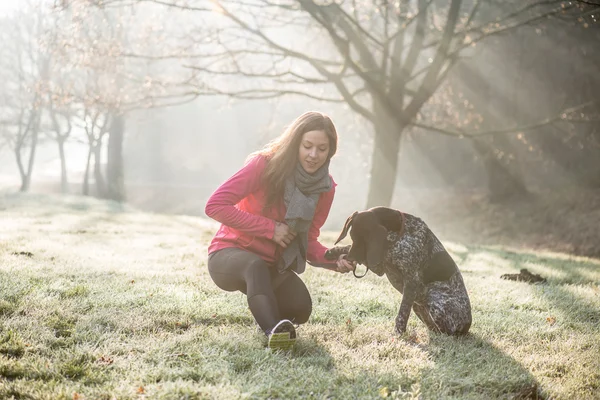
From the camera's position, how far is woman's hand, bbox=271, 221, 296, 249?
3973mm

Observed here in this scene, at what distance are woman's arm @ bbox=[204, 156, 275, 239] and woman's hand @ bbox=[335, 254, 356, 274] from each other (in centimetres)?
65

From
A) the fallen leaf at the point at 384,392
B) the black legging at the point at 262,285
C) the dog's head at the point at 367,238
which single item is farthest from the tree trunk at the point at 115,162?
the fallen leaf at the point at 384,392

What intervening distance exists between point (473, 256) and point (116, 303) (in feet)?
25.1

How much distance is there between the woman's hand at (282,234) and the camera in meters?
3.97

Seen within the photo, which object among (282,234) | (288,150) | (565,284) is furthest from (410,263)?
(565,284)

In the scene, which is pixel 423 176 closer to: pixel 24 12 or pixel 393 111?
pixel 393 111

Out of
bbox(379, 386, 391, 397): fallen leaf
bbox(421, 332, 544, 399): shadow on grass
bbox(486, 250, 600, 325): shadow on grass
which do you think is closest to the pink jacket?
bbox(421, 332, 544, 399): shadow on grass

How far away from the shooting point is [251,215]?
3.97 meters

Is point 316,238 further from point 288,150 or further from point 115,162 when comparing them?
point 115,162

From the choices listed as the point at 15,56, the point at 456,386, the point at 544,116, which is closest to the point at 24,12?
the point at 15,56

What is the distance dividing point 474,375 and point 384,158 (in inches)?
409

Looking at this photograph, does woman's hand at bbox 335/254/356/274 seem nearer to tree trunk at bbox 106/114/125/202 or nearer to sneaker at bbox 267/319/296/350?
sneaker at bbox 267/319/296/350

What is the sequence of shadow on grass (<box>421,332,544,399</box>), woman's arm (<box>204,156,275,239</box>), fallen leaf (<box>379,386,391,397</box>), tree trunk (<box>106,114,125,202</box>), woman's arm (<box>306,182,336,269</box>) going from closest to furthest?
fallen leaf (<box>379,386,391,397</box>)
shadow on grass (<box>421,332,544,399</box>)
woman's arm (<box>204,156,275,239</box>)
woman's arm (<box>306,182,336,269</box>)
tree trunk (<box>106,114,125,202</box>)

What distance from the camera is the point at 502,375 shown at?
3514 mm
